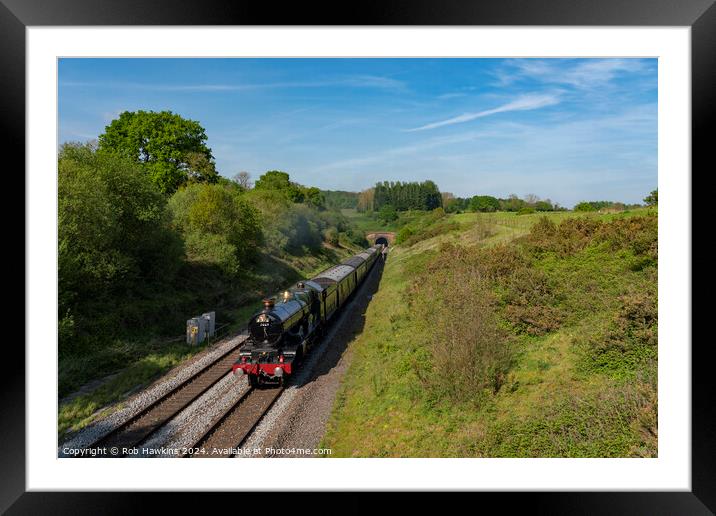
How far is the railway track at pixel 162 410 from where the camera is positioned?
30.4 ft

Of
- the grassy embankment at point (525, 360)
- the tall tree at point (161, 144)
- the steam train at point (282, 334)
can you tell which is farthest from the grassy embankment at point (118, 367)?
the tall tree at point (161, 144)

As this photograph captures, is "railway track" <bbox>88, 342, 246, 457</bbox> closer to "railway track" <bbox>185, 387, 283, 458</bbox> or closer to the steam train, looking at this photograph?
the steam train

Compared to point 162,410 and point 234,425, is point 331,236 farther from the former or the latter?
point 234,425

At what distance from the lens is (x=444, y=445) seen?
27.7 ft

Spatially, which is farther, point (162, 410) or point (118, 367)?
point (118, 367)

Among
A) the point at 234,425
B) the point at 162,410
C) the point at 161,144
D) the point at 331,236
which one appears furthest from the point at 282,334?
the point at 331,236

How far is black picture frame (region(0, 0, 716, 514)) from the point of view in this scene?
5645 millimetres

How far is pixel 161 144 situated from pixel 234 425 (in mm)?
24250

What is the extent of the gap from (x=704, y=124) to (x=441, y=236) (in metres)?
23.6

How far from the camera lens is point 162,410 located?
10.8 meters

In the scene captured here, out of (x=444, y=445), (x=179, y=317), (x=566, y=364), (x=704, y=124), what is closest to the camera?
(x=704, y=124)
